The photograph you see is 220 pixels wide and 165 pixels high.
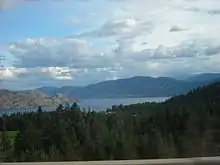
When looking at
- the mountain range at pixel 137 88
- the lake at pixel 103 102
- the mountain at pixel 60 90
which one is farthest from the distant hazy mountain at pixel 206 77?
the mountain at pixel 60 90

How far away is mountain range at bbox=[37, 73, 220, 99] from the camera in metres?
2.93

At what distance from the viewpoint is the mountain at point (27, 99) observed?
2.95 meters

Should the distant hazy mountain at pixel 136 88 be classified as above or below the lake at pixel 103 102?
above

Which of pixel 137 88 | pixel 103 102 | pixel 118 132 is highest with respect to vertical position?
pixel 137 88

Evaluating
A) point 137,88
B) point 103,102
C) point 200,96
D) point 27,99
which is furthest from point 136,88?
point 27,99

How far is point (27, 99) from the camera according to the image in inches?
120

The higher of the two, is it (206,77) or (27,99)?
(206,77)

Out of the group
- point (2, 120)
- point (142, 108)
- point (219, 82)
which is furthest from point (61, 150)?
point (219, 82)

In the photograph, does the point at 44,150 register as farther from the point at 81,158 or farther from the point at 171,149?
the point at 171,149

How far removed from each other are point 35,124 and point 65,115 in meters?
0.26

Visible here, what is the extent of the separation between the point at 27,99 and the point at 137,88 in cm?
98

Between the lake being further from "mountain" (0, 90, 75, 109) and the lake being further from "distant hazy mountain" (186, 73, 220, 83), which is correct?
"distant hazy mountain" (186, 73, 220, 83)

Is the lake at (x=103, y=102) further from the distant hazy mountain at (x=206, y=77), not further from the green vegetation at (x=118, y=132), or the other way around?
the distant hazy mountain at (x=206, y=77)

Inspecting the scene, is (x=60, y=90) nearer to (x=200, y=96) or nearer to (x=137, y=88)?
(x=137, y=88)
